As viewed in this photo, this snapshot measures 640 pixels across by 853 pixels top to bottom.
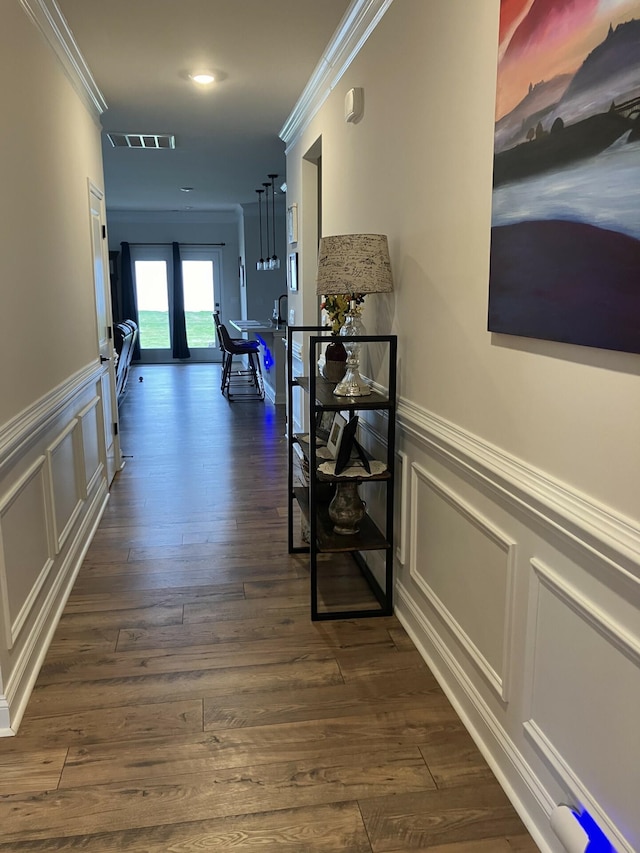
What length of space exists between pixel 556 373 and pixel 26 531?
6.11ft

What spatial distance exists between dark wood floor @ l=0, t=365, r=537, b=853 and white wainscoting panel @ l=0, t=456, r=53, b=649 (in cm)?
26

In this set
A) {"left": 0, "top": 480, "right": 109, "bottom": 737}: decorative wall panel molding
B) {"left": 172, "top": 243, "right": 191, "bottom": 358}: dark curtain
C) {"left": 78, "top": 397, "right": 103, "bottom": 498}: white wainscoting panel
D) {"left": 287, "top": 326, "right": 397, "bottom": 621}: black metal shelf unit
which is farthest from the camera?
{"left": 172, "top": 243, "right": 191, "bottom": 358}: dark curtain

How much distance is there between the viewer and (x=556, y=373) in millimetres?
1467

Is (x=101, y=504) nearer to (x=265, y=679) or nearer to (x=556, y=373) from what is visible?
(x=265, y=679)

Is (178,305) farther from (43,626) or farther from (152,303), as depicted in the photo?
(43,626)

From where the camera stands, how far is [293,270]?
548 centimetres

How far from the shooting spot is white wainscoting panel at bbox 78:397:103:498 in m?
3.48

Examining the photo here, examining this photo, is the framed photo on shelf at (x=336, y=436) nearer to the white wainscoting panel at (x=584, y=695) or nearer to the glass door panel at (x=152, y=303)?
the white wainscoting panel at (x=584, y=695)

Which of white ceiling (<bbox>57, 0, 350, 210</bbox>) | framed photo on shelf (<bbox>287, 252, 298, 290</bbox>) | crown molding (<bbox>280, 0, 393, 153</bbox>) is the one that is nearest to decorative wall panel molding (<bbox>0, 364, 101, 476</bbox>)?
white ceiling (<bbox>57, 0, 350, 210</bbox>)

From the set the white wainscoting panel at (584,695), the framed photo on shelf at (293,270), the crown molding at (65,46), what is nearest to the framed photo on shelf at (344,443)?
the white wainscoting panel at (584,695)

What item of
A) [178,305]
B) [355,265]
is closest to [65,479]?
[355,265]

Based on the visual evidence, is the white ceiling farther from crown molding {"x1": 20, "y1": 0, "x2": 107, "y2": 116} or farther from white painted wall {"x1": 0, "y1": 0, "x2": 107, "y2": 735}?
white painted wall {"x1": 0, "y1": 0, "x2": 107, "y2": 735}

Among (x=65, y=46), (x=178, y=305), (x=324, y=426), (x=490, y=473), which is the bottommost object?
(x=324, y=426)

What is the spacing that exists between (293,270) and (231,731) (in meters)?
4.12
